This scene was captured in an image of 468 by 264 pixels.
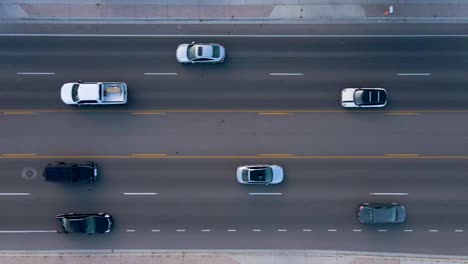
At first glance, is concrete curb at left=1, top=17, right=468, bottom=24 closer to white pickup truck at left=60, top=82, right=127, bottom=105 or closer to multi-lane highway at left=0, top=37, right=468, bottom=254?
multi-lane highway at left=0, top=37, right=468, bottom=254

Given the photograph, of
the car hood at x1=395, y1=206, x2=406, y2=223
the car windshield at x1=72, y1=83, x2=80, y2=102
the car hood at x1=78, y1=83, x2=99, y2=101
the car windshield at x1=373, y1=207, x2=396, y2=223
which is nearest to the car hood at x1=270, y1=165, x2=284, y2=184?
the car windshield at x1=373, y1=207, x2=396, y2=223

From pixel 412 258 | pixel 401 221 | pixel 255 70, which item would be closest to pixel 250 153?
pixel 255 70

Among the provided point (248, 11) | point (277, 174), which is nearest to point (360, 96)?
point (277, 174)

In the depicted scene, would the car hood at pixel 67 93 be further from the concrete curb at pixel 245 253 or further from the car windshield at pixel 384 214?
the car windshield at pixel 384 214

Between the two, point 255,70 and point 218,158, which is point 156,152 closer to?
point 218,158

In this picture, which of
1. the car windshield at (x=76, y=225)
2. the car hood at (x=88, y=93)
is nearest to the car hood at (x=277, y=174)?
the car hood at (x=88, y=93)
